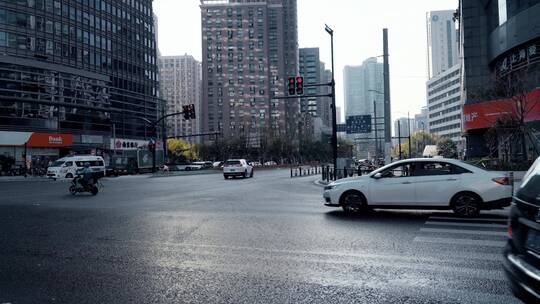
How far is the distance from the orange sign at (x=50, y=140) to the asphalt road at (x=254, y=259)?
52.3 metres

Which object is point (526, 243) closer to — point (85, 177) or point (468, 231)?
point (468, 231)

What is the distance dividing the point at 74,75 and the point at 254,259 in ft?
226

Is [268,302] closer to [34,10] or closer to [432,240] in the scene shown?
[432,240]

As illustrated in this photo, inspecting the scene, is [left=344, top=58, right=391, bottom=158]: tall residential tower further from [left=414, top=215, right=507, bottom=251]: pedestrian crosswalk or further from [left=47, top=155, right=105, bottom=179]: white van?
[left=414, top=215, right=507, bottom=251]: pedestrian crosswalk

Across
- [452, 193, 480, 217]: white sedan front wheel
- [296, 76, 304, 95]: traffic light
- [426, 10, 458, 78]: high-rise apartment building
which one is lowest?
[452, 193, 480, 217]: white sedan front wheel

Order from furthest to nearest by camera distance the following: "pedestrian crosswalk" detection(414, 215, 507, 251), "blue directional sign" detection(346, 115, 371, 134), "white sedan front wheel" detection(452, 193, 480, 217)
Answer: "blue directional sign" detection(346, 115, 371, 134), "white sedan front wheel" detection(452, 193, 480, 217), "pedestrian crosswalk" detection(414, 215, 507, 251)

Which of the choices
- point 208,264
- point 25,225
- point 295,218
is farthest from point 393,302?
point 25,225

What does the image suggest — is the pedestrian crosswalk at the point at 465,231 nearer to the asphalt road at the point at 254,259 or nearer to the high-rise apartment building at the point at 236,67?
the asphalt road at the point at 254,259

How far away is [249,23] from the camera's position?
141125 mm

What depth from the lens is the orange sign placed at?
5719 centimetres

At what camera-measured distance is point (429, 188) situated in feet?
34.7

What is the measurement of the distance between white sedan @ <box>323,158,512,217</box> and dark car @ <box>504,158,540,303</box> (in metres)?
7.04

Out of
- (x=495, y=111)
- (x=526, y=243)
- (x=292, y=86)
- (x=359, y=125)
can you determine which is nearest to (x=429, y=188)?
(x=526, y=243)

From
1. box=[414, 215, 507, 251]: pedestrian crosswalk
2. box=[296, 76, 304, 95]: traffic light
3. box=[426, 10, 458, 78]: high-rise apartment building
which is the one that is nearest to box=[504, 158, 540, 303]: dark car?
box=[414, 215, 507, 251]: pedestrian crosswalk
